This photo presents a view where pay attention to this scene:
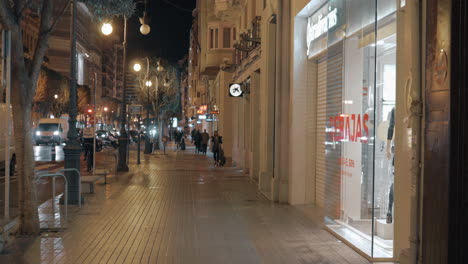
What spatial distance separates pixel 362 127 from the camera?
9.31 metres

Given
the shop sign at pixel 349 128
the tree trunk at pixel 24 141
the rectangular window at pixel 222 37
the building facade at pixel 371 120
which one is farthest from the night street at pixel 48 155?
the shop sign at pixel 349 128

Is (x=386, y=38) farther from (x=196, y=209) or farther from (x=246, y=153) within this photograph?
(x=246, y=153)

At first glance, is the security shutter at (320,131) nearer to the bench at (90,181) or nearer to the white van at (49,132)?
the bench at (90,181)

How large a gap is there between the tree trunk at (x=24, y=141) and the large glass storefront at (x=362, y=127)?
502cm

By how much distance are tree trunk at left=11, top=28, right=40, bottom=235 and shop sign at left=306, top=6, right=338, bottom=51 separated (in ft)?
17.9

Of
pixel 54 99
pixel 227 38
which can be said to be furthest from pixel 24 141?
pixel 54 99

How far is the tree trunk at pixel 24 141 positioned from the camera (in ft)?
31.2

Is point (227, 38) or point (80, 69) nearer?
point (227, 38)

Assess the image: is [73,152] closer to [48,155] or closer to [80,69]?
[48,155]

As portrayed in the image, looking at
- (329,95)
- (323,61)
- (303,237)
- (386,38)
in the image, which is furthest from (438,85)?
(323,61)

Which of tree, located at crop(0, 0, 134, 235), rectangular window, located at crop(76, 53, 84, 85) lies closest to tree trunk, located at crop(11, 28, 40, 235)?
tree, located at crop(0, 0, 134, 235)

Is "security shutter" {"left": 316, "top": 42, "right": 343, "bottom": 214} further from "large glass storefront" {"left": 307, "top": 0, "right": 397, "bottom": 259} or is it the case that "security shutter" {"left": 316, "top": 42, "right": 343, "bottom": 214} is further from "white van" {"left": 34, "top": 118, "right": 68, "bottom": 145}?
"white van" {"left": 34, "top": 118, "right": 68, "bottom": 145}

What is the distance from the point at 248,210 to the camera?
1320 cm

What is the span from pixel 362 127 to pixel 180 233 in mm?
3498
